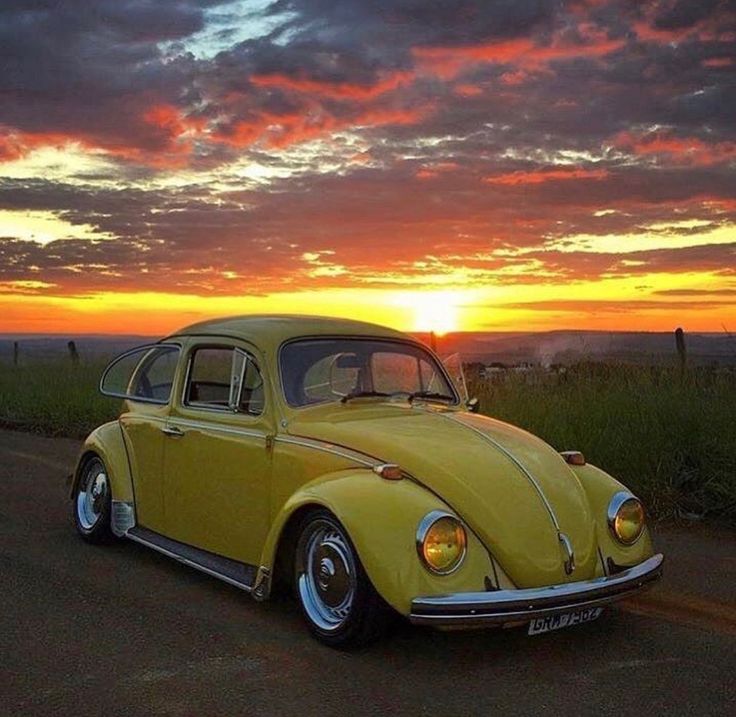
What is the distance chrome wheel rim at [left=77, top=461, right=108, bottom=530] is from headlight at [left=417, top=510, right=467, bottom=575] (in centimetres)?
342

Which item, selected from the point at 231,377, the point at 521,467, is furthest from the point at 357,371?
the point at 521,467

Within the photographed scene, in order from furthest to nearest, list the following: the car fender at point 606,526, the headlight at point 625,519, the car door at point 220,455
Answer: the car door at point 220,455 < the headlight at point 625,519 < the car fender at point 606,526

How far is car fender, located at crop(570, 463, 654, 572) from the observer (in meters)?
5.04

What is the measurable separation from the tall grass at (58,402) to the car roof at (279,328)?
884 centimetres

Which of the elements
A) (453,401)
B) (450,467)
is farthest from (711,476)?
(450,467)

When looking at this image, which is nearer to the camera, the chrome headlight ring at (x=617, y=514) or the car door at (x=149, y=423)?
the chrome headlight ring at (x=617, y=514)

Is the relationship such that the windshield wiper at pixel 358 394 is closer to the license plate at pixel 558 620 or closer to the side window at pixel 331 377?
the side window at pixel 331 377

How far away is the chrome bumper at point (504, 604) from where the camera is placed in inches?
173

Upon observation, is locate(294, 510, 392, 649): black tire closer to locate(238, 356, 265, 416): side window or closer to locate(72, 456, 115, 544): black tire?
locate(238, 356, 265, 416): side window

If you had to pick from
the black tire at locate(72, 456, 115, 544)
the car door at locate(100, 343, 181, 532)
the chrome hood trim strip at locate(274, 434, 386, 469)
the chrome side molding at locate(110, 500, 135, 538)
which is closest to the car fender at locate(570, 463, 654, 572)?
the chrome hood trim strip at locate(274, 434, 386, 469)

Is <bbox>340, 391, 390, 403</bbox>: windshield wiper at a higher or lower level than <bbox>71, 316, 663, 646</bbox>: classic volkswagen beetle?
higher

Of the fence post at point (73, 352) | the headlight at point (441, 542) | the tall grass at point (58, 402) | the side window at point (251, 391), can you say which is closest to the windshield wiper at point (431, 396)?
the side window at point (251, 391)

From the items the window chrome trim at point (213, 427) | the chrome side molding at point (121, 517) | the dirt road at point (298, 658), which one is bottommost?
the dirt road at point (298, 658)

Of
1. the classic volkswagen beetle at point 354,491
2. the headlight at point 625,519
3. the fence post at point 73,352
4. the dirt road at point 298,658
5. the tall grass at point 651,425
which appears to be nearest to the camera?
the dirt road at point 298,658
